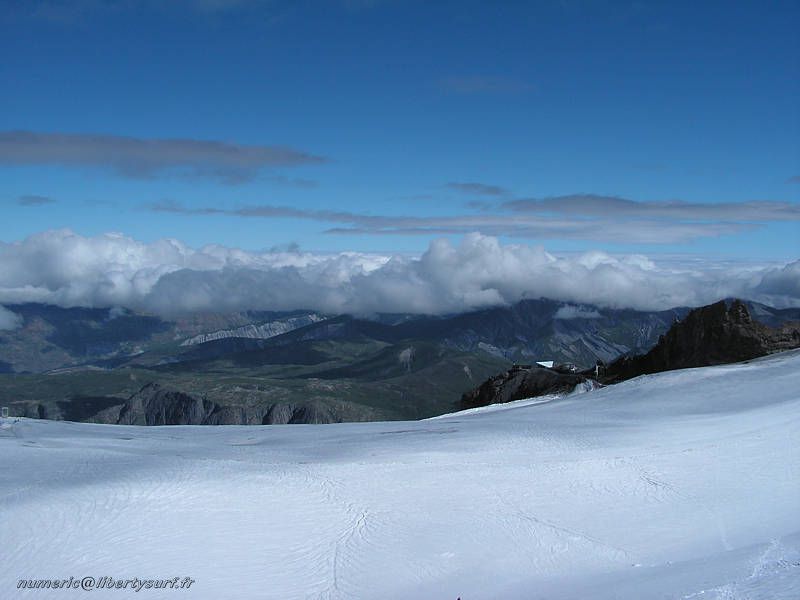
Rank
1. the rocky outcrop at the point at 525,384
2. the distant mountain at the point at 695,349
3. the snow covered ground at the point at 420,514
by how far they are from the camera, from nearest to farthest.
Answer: the snow covered ground at the point at 420,514 < the distant mountain at the point at 695,349 < the rocky outcrop at the point at 525,384

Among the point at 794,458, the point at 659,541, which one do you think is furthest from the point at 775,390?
the point at 659,541

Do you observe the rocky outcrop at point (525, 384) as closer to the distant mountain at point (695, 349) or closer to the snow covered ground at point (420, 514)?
the distant mountain at point (695, 349)

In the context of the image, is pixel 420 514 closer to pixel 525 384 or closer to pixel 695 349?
pixel 525 384

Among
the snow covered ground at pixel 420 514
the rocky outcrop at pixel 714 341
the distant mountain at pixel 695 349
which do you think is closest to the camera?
the snow covered ground at pixel 420 514

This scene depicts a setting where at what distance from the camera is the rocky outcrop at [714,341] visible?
202 ft

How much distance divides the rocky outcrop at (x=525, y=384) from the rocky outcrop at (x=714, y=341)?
3.94 m

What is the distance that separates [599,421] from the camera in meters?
34.3

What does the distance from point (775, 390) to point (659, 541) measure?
23604 millimetres

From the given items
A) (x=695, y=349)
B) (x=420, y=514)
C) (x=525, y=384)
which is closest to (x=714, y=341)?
(x=695, y=349)

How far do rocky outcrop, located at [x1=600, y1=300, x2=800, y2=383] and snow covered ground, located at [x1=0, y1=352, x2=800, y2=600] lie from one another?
34.3m

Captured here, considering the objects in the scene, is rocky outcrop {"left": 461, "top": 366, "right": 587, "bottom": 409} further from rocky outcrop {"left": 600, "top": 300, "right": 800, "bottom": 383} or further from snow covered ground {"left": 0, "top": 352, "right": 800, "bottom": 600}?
snow covered ground {"left": 0, "top": 352, "right": 800, "bottom": 600}

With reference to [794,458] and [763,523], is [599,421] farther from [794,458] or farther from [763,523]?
[763,523]

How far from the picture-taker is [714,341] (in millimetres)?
65188

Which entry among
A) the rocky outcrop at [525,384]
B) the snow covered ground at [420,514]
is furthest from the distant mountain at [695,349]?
the snow covered ground at [420,514]
